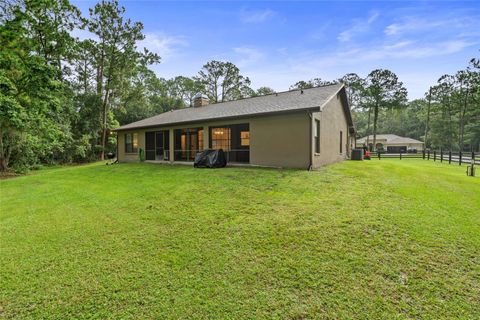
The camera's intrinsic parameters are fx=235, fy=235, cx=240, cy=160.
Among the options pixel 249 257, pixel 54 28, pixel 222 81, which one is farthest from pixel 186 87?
pixel 249 257

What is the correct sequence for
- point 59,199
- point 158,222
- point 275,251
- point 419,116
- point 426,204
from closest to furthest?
point 275,251 < point 158,222 < point 426,204 < point 59,199 < point 419,116

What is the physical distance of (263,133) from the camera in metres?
10.1

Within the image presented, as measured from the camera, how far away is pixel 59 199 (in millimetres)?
6457

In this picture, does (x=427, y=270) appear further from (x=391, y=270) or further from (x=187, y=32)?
(x=187, y=32)

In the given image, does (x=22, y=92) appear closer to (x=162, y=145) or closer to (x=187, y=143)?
(x=162, y=145)

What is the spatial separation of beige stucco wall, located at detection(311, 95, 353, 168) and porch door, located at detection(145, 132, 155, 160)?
10.1 meters

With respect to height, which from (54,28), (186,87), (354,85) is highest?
(186,87)

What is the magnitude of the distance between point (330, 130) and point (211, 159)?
623cm

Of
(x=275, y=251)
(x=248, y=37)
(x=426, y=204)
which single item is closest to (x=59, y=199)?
(x=275, y=251)

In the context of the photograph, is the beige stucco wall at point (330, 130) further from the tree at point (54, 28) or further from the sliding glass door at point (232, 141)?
the tree at point (54, 28)

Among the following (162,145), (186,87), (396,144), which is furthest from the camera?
(186,87)

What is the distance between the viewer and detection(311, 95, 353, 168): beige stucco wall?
1044 cm

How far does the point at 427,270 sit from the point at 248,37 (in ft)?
50.7

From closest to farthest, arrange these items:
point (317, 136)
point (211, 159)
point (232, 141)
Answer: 1. point (317, 136)
2. point (211, 159)
3. point (232, 141)
